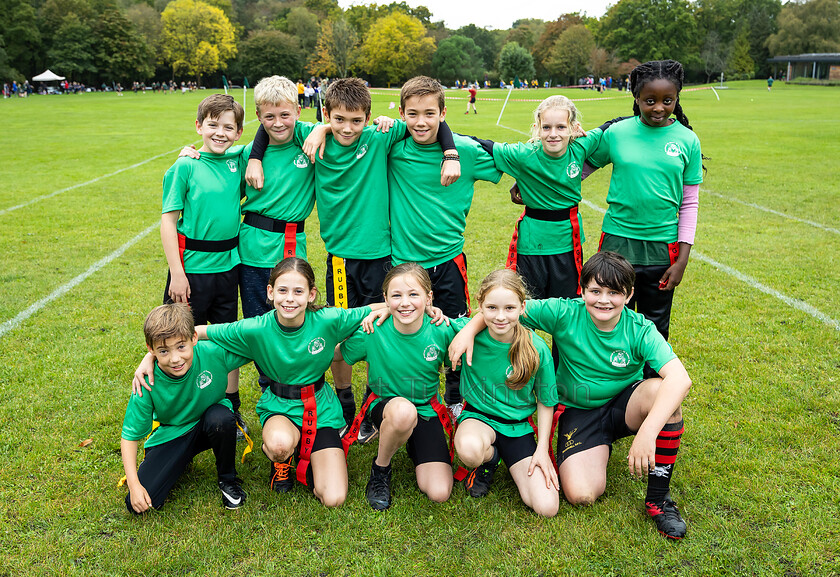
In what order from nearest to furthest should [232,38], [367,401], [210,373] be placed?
[210,373]
[367,401]
[232,38]

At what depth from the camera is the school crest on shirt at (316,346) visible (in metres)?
3.44

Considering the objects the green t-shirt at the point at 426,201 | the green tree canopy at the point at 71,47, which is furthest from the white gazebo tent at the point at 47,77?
the green t-shirt at the point at 426,201

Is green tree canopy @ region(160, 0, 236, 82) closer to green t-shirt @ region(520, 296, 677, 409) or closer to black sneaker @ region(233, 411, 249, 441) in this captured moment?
black sneaker @ region(233, 411, 249, 441)

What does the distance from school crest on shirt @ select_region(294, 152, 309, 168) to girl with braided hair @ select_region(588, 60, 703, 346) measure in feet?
6.14

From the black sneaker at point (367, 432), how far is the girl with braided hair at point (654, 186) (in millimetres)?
1867

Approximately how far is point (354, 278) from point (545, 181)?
136 cm

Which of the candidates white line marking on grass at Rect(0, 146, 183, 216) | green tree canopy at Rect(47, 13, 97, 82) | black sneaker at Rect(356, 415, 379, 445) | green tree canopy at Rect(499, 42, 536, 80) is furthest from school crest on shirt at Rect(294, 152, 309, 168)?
green tree canopy at Rect(499, 42, 536, 80)

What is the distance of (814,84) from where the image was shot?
58.9 m

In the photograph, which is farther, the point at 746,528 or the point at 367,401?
the point at 367,401

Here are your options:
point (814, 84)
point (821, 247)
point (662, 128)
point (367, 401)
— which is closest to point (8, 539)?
point (367, 401)

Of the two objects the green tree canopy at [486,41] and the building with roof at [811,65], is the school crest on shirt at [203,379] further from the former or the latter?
the green tree canopy at [486,41]

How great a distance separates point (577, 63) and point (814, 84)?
27647 mm

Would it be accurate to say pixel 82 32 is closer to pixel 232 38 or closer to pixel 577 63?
pixel 232 38

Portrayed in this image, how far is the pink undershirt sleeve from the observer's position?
12.5 feet
